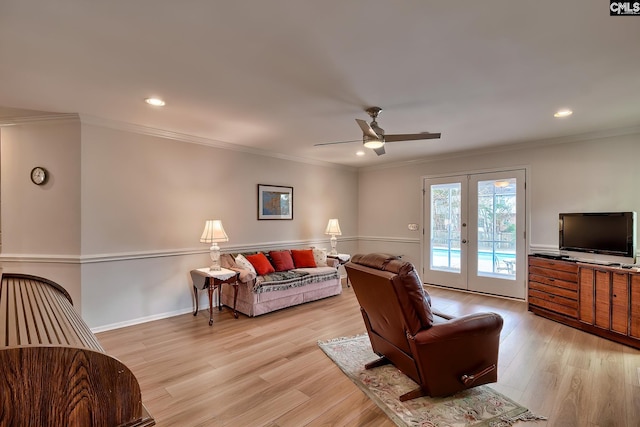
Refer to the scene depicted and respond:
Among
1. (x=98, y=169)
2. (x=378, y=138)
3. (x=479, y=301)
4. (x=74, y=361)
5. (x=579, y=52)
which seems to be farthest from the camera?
(x=479, y=301)

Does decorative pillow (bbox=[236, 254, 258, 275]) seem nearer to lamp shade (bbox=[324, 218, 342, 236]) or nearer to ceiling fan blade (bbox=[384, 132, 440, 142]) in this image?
lamp shade (bbox=[324, 218, 342, 236])

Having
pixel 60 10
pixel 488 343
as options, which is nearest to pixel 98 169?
pixel 60 10

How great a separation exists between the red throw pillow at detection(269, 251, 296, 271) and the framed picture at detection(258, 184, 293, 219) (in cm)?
68

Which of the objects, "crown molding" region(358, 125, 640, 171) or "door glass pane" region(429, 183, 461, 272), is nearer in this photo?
"crown molding" region(358, 125, 640, 171)

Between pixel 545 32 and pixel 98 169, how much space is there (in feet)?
14.5

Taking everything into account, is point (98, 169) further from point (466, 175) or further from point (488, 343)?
point (466, 175)

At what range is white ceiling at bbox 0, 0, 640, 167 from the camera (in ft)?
5.85

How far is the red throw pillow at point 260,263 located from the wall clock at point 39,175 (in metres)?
2.56

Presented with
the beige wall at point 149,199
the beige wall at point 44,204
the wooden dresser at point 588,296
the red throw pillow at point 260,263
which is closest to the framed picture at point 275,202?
the beige wall at point 149,199

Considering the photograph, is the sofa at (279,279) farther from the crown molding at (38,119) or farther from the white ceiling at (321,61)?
the crown molding at (38,119)

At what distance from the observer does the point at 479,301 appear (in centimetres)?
497

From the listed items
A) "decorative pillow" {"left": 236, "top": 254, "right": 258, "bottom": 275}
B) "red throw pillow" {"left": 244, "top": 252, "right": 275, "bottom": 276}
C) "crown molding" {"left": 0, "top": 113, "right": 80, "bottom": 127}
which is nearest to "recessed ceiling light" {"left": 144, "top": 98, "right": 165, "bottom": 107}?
"crown molding" {"left": 0, "top": 113, "right": 80, "bottom": 127}

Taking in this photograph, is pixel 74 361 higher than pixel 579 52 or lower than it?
lower

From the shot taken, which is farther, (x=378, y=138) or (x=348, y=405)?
(x=378, y=138)
